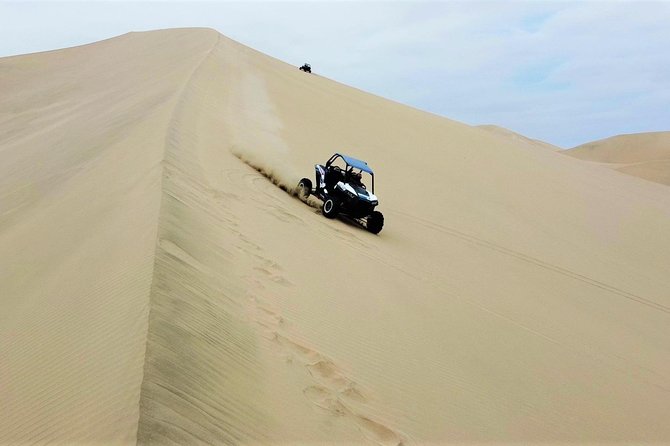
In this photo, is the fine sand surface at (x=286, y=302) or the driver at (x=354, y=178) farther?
the driver at (x=354, y=178)

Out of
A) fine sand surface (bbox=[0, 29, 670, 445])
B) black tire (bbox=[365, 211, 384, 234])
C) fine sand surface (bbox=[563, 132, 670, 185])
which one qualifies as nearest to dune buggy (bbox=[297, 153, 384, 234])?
black tire (bbox=[365, 211, 384, 234])

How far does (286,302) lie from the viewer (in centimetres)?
594

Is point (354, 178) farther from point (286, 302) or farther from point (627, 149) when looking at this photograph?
point (627, 149)

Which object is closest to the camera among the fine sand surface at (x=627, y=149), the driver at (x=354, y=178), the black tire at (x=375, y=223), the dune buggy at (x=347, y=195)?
the dune buggy at (x=347, y=195)

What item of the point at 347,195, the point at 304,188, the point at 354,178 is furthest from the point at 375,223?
the point at 304,188

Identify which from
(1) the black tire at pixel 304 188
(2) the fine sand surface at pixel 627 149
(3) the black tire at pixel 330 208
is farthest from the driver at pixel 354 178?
→ (2) the fine sand surface at pixel 627 149

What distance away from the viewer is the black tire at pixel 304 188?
37.2 feet

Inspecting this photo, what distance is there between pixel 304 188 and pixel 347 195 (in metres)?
1.20

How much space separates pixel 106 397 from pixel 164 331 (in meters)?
0.71

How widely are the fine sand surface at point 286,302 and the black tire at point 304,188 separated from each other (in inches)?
15.2

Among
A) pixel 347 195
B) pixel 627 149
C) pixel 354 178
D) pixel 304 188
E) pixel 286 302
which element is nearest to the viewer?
pixel 286 302

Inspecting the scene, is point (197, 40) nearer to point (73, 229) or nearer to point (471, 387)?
point (73, 229)

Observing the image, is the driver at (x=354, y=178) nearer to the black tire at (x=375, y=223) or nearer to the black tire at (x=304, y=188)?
the black tire at (x=375, y=223)

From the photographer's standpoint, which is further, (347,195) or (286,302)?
(347,195)
